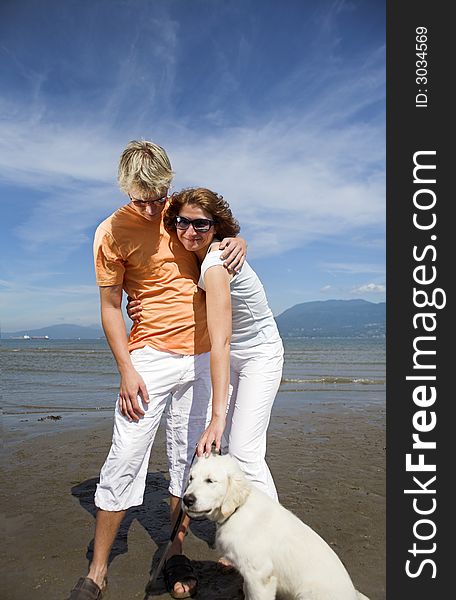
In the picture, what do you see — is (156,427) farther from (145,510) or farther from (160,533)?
(145,510)

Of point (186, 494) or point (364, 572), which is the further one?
point (364, 572)

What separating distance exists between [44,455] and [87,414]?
330 cm

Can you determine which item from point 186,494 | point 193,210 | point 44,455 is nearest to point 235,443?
point 186,494

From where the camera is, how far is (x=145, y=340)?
3.71 meters

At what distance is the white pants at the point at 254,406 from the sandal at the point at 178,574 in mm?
843

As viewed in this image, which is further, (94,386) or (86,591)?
(94,386)

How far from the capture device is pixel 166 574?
12.5ft

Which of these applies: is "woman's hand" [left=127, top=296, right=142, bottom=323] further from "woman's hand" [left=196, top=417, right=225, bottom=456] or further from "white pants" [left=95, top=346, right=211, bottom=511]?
"woman's hand" [left=196, top=417, right=225, bottom=456]

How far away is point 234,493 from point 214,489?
0.45 feet

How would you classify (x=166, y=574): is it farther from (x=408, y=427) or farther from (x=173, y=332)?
(x=408, y=427)

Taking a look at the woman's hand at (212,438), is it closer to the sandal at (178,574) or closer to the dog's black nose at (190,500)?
the dog's black nose at (190,500)

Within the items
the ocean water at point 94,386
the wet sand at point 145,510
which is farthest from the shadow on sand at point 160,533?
the ocean water at point 94,386

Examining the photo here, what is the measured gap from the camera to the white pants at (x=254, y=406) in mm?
3744

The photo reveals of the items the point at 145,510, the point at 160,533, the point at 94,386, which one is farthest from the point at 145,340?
the point at 94,386
